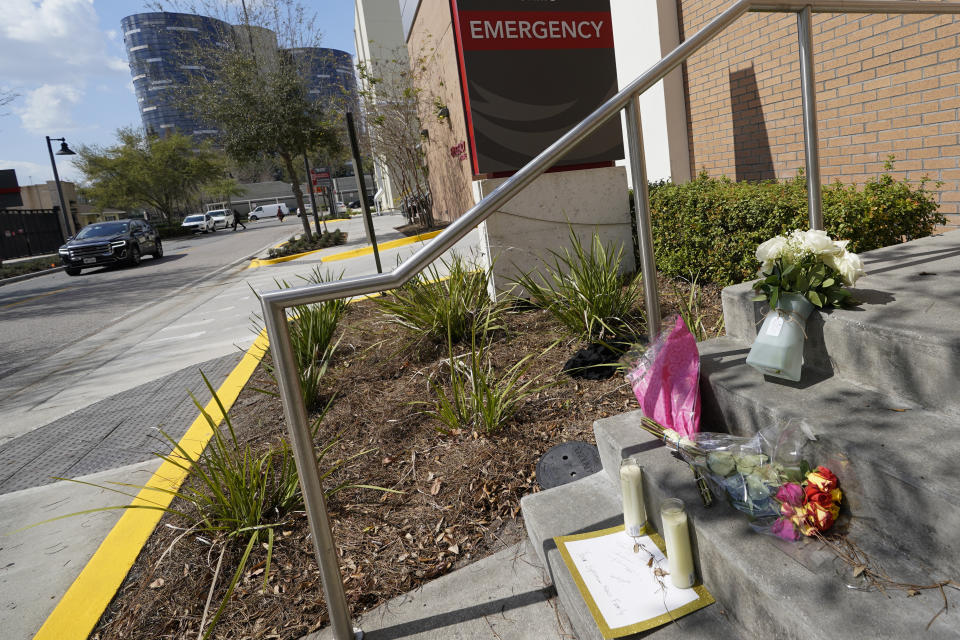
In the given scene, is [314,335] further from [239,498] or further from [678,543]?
[678,543]

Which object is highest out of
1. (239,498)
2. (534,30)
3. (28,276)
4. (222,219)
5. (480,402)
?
(222,219)

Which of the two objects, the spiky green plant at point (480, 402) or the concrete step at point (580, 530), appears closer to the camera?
the concrete step at point (580, 530)

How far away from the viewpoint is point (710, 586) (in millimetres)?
1738

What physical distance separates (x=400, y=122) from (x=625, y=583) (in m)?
16.2

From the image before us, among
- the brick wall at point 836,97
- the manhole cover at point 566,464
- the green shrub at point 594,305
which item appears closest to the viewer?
the manhole cover at point 566,464

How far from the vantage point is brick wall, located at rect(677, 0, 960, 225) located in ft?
15.7

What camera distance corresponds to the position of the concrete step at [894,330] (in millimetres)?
1688

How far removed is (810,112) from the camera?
248 cm

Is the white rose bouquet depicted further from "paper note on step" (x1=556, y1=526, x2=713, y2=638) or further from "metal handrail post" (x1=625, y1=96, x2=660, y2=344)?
"paper note on step" (x1=556, y1=526, x2=713, y2=638)

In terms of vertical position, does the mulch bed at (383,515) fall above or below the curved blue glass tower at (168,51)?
below

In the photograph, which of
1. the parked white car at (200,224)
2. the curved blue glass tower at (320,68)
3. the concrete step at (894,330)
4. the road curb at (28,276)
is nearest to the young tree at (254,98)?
the curved blue glass tower at (320,68)

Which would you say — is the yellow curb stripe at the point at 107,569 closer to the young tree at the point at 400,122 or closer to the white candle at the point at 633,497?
the white candle at the point at 633,497

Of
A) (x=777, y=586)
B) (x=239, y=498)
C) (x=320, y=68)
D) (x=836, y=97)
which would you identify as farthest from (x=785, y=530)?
(x=320, y=68)

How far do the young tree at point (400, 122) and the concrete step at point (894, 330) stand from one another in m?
14.2
